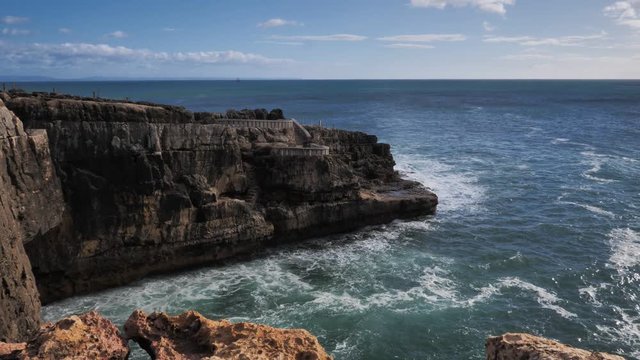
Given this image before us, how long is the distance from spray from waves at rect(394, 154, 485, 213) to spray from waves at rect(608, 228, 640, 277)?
1292 cm

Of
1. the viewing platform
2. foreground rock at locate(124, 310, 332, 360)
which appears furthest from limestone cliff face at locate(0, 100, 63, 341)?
the viewing platform

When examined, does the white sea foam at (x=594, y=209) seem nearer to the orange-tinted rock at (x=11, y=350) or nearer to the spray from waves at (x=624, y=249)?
the spray from waves at (x=624, y=249)

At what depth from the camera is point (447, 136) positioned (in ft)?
339

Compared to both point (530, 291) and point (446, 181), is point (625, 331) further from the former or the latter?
point (446, 181)

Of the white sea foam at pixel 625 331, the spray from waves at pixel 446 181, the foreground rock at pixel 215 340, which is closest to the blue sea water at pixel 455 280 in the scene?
the white sea foam at pixel 625 331

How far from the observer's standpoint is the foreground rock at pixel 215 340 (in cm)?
1175

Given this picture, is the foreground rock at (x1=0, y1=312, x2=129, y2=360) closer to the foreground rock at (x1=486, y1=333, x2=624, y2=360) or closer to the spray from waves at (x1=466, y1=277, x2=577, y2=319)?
the foreground rock at (x1=486, y1=333, x2=624, y2=360)

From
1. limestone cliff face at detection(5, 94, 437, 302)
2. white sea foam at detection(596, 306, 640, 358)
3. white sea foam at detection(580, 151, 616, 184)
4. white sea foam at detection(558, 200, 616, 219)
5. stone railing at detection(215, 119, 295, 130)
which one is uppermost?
stone railing at detection(215, 119, 295, 130)

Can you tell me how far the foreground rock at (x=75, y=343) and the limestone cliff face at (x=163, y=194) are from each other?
22.5 meters

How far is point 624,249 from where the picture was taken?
136 feet

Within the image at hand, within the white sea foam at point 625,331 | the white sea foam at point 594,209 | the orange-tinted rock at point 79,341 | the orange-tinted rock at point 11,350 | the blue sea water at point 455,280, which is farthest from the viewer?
the white sea foam at point 594,209

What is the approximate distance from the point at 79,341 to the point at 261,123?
38569 mm

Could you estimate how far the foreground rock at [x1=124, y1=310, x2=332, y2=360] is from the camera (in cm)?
1175

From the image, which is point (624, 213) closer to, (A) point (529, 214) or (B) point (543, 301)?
(A) point (529, 214)
